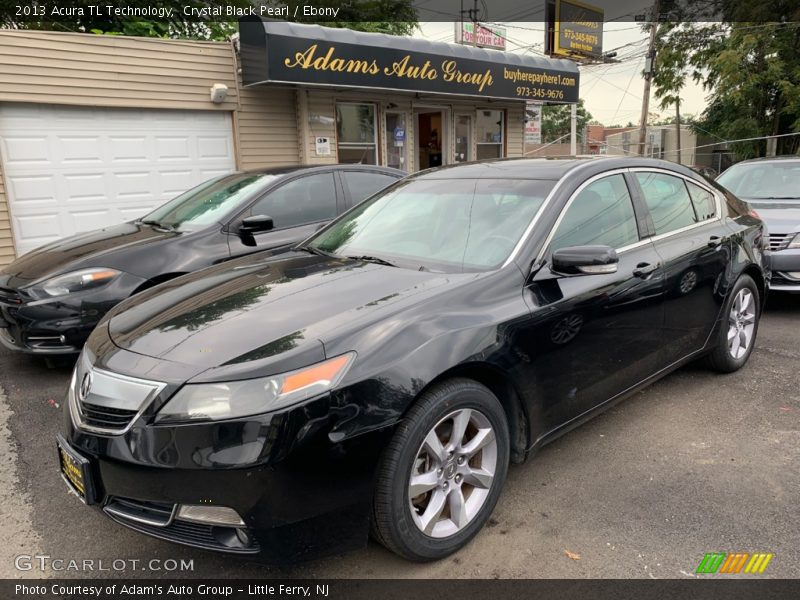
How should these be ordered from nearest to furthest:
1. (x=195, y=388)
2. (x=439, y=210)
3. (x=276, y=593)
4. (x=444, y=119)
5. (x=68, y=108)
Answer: (x=195, y=388) < (x=276, y=593) < (x=439, y=210) < (x=68, y=108) < (x=444, y=119)

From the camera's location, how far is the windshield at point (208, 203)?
5336 millimetres

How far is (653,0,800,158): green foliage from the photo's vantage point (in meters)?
18.1

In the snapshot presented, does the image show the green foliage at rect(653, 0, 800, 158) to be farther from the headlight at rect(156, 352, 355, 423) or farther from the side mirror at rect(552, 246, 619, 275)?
the headlight at rect(156, 352, 355, 423)

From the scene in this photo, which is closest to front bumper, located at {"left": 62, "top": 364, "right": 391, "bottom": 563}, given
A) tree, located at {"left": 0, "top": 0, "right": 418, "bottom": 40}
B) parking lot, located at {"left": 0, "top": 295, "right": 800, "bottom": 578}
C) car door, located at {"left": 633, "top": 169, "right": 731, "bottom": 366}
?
parking lot, located at {"left": 0, "top": 295, "right": 800, "bottom": 578}

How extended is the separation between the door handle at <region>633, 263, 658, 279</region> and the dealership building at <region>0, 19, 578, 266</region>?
7679 millimetres

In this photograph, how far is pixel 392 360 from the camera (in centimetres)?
231

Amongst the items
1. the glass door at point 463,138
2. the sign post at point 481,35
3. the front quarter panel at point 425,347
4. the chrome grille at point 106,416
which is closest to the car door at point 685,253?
the front quarter panel at point 425,347

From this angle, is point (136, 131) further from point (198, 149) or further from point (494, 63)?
point (494, 63)

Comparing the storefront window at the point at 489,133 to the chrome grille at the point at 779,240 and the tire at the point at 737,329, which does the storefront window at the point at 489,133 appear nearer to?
the chrome grille at the point at 779,240

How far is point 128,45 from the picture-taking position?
30.4ft

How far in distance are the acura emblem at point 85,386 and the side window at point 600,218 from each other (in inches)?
85.1

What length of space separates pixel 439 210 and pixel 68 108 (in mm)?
7887

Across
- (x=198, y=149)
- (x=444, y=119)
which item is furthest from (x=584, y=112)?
(x=198, y=149)
